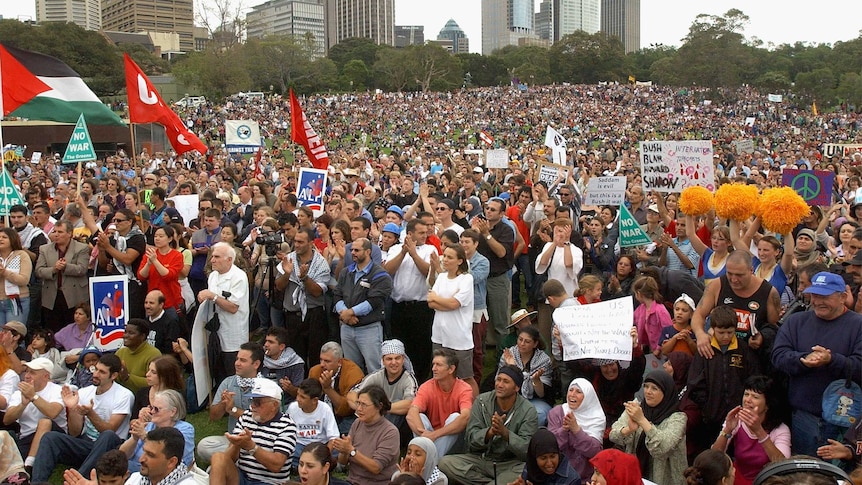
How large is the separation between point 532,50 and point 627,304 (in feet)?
359

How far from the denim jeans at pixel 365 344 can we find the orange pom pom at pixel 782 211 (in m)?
3.44

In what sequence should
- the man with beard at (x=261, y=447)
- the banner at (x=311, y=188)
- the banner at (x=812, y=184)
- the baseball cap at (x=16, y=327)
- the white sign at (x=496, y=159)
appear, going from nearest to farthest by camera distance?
the man with beard at (x=261, y=447), the baseball cap at (x=16, y=327), the banner at (x=812, y=184), the banner at (x=311, y=188), the white sign at (x=496, y=159)

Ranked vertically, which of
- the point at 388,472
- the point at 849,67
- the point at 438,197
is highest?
the point at 849,67

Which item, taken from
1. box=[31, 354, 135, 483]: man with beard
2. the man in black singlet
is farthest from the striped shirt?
the man in black singlet

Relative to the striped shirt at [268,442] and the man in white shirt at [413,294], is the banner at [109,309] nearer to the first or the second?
the man in white shirt at [413,294]

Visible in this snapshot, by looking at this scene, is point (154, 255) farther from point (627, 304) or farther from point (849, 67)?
point (849, 67)

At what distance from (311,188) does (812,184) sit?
6.26m

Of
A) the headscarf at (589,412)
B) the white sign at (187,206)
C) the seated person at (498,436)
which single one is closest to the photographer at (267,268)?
the seated person at (498,436)

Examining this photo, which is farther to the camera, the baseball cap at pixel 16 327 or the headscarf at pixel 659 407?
the baseball cap at pixel 16 327

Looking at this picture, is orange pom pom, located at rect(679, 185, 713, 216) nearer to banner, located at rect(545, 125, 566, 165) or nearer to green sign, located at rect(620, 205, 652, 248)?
green sign, located at rect(620, 205, 652, 248)

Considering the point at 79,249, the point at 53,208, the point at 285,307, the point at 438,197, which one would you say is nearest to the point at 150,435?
the point at 285,307

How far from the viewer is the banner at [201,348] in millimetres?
7727

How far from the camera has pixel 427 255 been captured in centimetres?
819

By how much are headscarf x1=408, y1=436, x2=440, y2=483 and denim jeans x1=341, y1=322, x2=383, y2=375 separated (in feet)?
5.98
